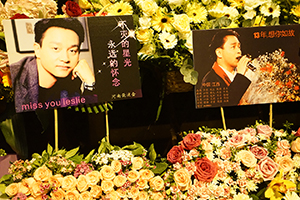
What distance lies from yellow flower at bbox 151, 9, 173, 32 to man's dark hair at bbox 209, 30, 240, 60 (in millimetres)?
193

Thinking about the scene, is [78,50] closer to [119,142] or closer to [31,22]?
[31,22]

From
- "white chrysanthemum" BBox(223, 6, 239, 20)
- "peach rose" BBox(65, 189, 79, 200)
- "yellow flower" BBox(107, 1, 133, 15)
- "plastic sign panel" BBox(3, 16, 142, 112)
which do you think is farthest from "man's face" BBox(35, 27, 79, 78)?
"white chrysanthemum" BBox(223, 6, 239, 20)

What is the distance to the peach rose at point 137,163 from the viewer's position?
3.17ft

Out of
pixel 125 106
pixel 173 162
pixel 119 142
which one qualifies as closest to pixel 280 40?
pixel 173 162

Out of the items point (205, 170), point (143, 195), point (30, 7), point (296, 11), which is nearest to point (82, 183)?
point (143, 195)

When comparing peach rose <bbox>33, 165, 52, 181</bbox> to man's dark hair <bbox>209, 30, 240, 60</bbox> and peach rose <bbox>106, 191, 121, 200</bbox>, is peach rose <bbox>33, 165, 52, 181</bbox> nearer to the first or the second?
peach rose <bbox>106, 191, 121, 200</bbox>

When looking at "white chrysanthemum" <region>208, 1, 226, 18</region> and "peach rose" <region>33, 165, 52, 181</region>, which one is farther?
"white chrysanthemum" <region>208, 1, 226, 18</region>

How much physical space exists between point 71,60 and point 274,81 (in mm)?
887

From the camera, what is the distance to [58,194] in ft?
2.84

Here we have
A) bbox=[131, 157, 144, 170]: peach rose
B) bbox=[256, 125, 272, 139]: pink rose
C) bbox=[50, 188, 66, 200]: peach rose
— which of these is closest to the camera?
bbox=[50, 188, 66, 200]: peach rose

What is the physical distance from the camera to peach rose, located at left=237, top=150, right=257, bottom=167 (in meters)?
0.98

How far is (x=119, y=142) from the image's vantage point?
56.8 inches

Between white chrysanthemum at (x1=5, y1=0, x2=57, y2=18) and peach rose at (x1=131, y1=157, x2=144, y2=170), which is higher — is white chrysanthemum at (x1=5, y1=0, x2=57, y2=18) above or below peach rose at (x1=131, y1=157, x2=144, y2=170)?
above

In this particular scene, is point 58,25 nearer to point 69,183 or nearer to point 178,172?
point 69,183
